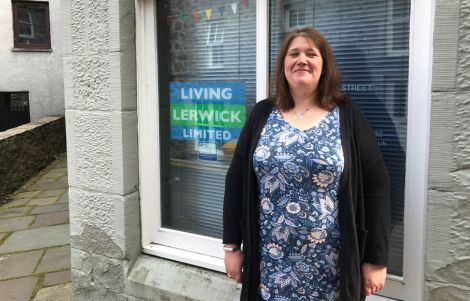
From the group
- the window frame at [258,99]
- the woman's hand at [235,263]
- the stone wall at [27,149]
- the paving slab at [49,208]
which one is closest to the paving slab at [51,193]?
the stone wall at [27,149]

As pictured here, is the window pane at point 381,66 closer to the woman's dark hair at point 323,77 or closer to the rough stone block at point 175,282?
the woman's dark hair at point 323,77

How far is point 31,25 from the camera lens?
40.1ft

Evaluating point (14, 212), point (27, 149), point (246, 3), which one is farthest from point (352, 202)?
point (27, 149)

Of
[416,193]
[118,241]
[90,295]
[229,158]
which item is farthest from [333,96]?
[90,295]

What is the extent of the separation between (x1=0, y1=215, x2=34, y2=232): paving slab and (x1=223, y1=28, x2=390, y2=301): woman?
4494 mm

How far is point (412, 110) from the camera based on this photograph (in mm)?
2271

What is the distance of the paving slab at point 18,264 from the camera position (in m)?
4.32

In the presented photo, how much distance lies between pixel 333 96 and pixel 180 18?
1.58 meters

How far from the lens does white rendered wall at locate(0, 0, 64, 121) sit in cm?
1185

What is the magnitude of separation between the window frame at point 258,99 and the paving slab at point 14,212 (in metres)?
3.70

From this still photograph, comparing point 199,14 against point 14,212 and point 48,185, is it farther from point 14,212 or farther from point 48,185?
point 48,185

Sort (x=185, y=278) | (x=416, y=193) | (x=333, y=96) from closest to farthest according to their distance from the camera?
1. (x=333, y=96)
2. (x=416, y=193)
3. (x=185, y=278)

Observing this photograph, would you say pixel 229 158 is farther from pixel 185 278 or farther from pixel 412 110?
pixel 412 110

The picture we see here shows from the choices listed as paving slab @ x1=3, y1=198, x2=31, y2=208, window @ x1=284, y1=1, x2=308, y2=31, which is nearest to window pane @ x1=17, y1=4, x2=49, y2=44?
paving slab @ x1=3, y1=198, x2=31, y2=208
